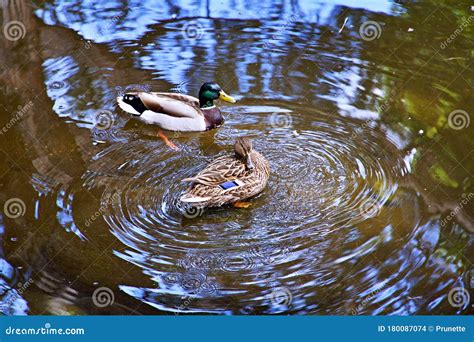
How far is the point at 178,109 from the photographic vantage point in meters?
9.78

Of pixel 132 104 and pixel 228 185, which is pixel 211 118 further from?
pixel 228 185

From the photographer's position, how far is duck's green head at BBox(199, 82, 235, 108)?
9.82 meters

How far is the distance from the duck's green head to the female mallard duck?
4.82 ft

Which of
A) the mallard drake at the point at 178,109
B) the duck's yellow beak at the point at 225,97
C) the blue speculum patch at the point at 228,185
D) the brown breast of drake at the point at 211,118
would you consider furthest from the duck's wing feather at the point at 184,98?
the blue speculum patch at the point at 228,185

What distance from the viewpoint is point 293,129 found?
9383 millimetres

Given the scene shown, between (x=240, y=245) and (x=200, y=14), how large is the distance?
5356 mm

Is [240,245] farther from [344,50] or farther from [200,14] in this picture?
[200,14]

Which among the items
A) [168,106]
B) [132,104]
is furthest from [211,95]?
[132,104]

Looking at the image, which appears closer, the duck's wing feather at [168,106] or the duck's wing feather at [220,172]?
the duck's wing feather at [220,172]

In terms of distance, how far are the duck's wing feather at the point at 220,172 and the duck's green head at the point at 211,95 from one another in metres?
1.54

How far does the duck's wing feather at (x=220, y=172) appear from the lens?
8086mm

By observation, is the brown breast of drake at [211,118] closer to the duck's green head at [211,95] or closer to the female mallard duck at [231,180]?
the duck's green head at [211,95]

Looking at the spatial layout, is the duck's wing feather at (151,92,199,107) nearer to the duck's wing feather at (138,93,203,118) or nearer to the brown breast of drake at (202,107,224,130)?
the duck's wing feather at (138,93,203,118)

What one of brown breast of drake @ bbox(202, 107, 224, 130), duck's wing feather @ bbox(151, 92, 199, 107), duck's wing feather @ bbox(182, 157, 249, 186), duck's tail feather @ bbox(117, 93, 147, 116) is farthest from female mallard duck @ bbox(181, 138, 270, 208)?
duck's tail feather @ bbox(117, 93, 147, 116)
